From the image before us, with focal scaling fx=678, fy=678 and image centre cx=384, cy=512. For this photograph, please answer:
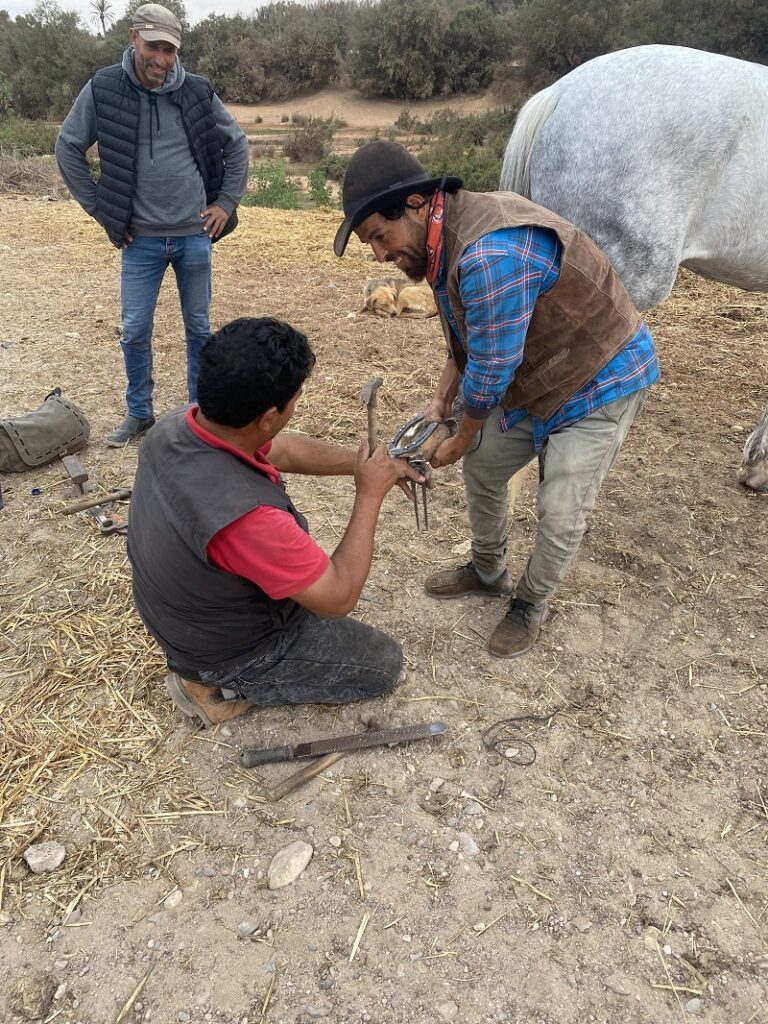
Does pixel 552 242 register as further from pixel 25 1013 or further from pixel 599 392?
pixel 25 1013

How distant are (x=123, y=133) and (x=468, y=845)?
3.81 metres

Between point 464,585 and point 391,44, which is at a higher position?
point 391,44

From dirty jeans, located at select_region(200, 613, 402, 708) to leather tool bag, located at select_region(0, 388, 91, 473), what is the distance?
2.35 metres

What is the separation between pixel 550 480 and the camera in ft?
7.95

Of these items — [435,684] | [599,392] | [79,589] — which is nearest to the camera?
[599,392]

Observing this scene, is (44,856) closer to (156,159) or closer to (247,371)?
(247,371)

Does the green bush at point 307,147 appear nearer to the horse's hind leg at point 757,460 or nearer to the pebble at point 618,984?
the horse's hind leg at point 757,460

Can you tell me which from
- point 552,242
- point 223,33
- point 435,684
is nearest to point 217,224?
point 552,242

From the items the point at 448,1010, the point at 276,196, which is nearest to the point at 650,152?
the point at 448,1010

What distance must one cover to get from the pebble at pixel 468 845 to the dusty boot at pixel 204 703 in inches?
34.8

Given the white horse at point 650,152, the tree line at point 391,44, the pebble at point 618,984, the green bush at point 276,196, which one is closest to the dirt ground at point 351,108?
the tree line at point 391,44

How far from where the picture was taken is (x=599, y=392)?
2.25m

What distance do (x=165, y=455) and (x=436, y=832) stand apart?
139 centimetres

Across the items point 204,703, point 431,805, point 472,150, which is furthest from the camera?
point 472,150
